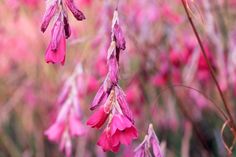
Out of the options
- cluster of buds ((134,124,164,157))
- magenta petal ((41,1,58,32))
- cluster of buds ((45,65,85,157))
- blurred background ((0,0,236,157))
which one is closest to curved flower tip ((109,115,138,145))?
cluster of buds ((134,124,164,157))

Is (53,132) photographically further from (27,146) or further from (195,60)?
(27,146)

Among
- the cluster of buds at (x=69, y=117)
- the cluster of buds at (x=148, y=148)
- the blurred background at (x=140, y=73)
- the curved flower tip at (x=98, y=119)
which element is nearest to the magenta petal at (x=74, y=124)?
the cluster of buds at (x=69, y=117)

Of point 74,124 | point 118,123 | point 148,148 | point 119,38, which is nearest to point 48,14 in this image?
point 119,38

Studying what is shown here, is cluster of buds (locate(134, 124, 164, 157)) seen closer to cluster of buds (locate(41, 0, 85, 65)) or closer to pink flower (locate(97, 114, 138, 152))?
pink flower (locate(97, 114, 138, 152))

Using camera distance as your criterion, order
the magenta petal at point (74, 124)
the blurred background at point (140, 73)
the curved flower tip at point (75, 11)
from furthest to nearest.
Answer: the blurred background at point (140, 73) → the magenta petal at point (74, 124) → the curved flower tip at point (75, 11)

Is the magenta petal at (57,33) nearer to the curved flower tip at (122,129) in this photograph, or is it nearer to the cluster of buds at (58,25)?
the cluster of buds at (58,25)

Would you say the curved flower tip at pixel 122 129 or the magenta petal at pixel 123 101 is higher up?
the magenta petal at pixel 123 101

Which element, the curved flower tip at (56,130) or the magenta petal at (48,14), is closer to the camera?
the magenta petal at (48,14)
